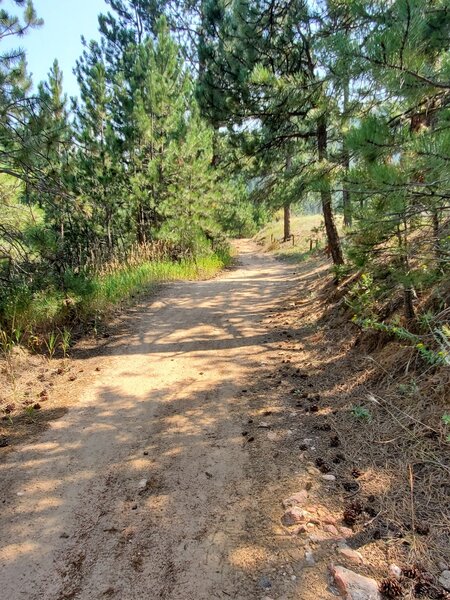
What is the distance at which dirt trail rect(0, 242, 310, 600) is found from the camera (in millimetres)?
Answer: 1862

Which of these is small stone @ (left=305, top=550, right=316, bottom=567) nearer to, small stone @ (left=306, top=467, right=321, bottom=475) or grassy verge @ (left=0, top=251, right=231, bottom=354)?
small stone @ (left=306, top=467, right=321, bottom=475)

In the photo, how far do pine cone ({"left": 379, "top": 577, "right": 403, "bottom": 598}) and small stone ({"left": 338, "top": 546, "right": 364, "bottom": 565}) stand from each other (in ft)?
0.48

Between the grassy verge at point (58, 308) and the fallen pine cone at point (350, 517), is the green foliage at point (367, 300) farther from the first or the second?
the grassy verge at point (58, 308)

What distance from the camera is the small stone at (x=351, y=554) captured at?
1880 millimetres

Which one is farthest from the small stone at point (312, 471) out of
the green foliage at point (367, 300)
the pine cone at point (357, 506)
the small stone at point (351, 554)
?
the green foliage at point (367, 300)

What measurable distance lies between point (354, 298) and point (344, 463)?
308 centimetres

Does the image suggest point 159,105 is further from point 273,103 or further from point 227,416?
point 227,416

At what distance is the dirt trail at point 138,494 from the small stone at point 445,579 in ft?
2.10

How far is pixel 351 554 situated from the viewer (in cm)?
191

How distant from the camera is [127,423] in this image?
3328 millimetres

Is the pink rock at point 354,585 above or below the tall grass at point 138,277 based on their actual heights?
below

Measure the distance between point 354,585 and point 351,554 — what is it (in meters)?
0.18

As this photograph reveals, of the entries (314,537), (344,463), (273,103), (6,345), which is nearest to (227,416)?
(344,463)

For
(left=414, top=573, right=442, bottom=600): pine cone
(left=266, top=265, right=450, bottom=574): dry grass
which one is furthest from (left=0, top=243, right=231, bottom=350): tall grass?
(left=414, top=573, right=442, bottom=600): pine cone
